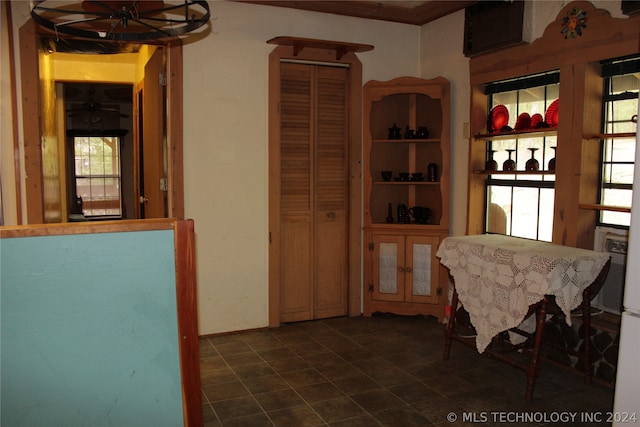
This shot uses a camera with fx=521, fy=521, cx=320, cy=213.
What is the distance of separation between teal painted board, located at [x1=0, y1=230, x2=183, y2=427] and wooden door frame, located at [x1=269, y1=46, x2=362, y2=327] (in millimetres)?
2676

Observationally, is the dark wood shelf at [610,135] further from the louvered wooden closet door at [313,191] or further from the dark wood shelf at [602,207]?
the louvered wooden closet door at [313,191]

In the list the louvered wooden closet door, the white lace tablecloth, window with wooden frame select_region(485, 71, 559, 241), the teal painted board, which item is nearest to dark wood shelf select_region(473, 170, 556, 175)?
window with wooden frame select_region(485, 71, 559, 241)

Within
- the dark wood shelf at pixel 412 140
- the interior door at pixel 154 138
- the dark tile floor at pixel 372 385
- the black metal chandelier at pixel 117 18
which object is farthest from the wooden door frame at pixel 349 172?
the black metal chandelier at pixel 117 18

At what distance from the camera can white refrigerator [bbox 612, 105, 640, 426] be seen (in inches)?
66.9

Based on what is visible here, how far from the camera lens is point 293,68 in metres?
4.47

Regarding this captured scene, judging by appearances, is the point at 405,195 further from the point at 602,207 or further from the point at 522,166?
the point at 602,207

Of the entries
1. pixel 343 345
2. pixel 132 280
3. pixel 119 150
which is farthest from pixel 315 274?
pixel 119 150

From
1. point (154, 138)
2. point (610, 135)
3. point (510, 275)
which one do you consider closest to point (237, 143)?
point (154, 138)

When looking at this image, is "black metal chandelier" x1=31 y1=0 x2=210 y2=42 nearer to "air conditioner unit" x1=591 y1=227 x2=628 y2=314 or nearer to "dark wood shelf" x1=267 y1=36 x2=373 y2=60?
"dark wood shelf" x1=267 y1=36 x2=373 y2=60

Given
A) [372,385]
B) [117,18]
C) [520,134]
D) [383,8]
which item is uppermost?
[383,8]

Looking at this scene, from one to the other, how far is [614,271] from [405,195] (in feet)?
6.86

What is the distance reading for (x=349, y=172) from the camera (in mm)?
4734

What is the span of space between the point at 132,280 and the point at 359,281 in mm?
3278

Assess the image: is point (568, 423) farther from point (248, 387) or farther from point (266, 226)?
point (266, 226)
